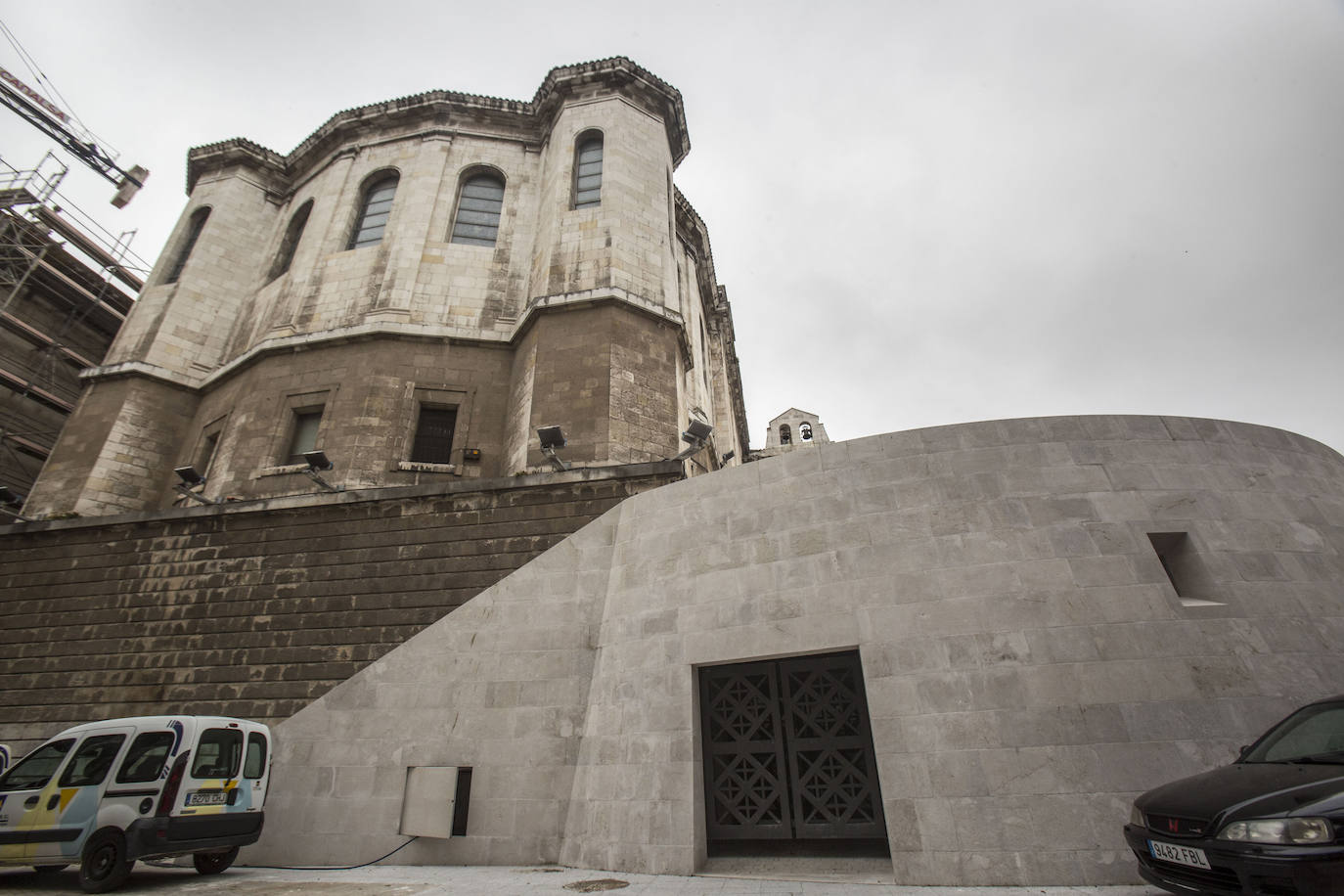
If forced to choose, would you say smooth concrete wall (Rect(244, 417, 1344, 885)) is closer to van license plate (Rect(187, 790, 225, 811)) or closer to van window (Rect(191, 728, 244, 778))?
van window (Rect(191, 728, 244, 778))

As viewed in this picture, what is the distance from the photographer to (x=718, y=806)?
6895 millimetres

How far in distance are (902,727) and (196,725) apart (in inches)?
303

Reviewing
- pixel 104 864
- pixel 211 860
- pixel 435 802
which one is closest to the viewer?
pixel 104 864

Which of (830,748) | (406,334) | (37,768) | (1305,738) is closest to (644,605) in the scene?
(830,748)

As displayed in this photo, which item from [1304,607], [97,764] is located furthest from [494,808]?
[1304,607]

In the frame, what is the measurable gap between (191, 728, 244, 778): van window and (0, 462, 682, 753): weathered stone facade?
1981mm

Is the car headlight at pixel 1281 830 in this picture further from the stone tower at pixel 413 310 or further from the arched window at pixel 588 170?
the arched window at pixel 588 170

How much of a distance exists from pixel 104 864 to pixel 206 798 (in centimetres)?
89

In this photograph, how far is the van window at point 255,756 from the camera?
23.9ft

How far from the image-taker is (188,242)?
63.1 ft

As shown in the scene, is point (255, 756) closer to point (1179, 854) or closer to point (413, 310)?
point (1179, 854)

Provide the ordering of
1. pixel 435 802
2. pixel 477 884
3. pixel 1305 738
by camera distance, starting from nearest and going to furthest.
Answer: pixel 1305 738 → pixel 477 884 → pixel 435 802

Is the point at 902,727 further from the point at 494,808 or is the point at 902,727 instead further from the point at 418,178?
the point at 418,178

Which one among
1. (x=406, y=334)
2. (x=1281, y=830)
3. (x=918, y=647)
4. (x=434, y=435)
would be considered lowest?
(x=1281, y=830)
